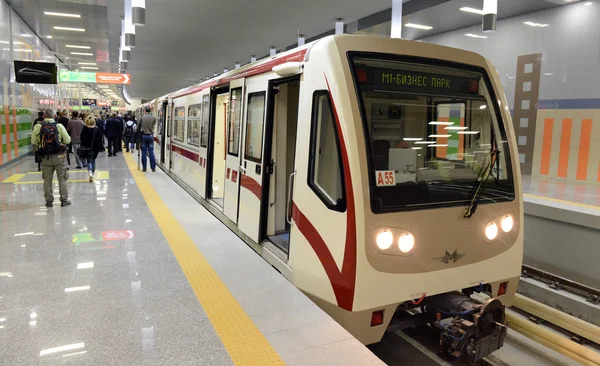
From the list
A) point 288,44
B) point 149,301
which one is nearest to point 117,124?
point 288,44

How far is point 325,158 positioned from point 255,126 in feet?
6.10

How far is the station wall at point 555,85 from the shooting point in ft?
33.1

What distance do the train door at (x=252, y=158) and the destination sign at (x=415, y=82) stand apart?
165 centimetres

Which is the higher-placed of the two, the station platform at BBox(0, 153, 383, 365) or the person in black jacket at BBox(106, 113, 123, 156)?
the person in black jacket at BBox(106, 113, 123, 156)

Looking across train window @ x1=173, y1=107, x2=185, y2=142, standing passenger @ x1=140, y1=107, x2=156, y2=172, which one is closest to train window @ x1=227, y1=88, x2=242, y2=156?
train window @ x1=173, y1=107, x2=185, y2=142

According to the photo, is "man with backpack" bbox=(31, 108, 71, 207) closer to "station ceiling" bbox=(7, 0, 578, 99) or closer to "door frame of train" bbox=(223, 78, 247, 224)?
"door frame of train" bbox=(223, 78, 247, 224)

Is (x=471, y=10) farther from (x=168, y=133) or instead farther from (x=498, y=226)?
(x=498, y=226)

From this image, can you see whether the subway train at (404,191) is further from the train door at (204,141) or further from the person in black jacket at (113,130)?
the person in black jacket at (113,130)

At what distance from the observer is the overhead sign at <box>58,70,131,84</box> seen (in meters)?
20.6

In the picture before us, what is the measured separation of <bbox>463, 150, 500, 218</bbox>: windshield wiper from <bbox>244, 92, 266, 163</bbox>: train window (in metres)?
2.32

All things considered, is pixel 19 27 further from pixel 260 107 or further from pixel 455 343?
pixel 455 343

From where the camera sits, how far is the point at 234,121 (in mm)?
5953

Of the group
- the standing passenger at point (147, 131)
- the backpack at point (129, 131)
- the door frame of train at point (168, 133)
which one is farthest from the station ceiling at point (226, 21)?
the backpack at point (129, 131)

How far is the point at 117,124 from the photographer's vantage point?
A: 638 inches
